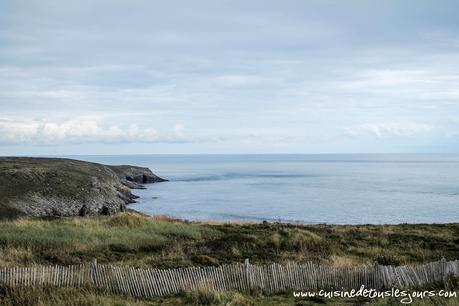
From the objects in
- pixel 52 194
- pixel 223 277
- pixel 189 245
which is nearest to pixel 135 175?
pixel 52 194

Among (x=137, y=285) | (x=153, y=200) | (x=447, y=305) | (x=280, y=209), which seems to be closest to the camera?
(x=447, y=305)

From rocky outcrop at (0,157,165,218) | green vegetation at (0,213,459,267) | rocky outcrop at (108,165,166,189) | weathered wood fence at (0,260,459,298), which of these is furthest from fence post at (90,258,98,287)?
rocky outcrop at (108,165,166,189)

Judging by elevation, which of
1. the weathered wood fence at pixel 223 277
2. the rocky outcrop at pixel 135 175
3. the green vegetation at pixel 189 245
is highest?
the weathered wood fence at pixel 223 277

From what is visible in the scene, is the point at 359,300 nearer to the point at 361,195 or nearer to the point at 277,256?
the point at 277,256

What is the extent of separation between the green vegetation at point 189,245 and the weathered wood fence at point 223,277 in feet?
12.2

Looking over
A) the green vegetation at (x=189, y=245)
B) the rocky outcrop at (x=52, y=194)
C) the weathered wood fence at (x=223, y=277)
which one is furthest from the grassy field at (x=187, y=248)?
the rocky outcrop at (x=52, y=194)

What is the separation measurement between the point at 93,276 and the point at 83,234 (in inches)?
390

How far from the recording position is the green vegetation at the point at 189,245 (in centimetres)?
2131

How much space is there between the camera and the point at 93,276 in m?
15.9

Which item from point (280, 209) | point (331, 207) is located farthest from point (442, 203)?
point (280, 209)

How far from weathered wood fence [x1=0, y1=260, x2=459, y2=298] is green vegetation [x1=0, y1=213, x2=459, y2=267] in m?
3.72

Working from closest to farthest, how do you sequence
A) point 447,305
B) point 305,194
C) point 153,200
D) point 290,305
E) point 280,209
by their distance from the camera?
1. point 447,305
2. point 290,305
3. point 280,209
4. point 153,200
5. point 305,194

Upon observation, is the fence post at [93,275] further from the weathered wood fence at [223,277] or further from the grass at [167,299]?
the grass at [167,299]

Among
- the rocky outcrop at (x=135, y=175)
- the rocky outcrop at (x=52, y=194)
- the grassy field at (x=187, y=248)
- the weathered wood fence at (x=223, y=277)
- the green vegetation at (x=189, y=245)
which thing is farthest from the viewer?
the rocky outcrop at (x=135, y=175)
